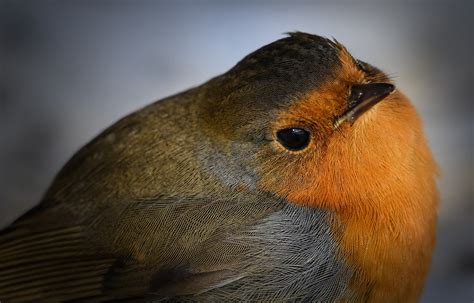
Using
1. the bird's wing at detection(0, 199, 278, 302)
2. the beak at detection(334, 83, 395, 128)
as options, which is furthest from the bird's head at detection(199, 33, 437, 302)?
the bird's wing at detection(0, 199, 278, 302)

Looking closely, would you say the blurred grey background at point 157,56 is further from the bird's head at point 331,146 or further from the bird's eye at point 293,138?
the bird's eye at point 293,138

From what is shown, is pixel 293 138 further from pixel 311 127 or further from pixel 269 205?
pixel 269 205

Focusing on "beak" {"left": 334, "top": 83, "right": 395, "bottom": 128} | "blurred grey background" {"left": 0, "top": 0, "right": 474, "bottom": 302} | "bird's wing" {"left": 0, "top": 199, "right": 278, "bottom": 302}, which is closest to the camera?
"beak" {"left": 334, "top": 83, "right": 395, "bottom": 128}

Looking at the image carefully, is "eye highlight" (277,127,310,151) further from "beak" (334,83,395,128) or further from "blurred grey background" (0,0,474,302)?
"blurred grey background" (0,0,474,302)

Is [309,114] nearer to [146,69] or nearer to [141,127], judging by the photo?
[141,127]

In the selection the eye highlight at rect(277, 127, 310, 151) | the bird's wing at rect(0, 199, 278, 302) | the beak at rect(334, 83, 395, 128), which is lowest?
the bird's wing at rect(0, 199, 278, 302)

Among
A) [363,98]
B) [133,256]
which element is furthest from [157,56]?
[363,98]

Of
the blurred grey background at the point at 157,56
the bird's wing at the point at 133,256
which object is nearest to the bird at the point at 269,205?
the bird's wing at the point at 133,256
